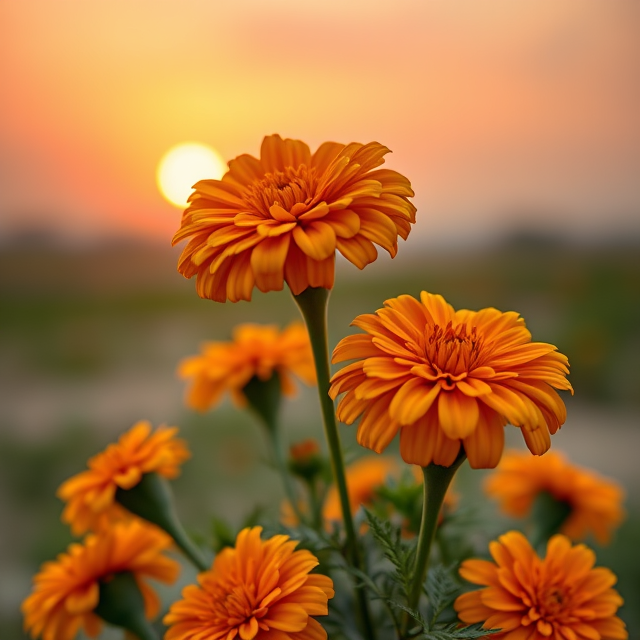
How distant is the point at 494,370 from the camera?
0.96 ft

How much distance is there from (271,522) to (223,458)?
102 cm

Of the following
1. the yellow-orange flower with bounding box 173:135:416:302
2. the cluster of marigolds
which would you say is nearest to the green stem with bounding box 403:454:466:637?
the cluster of marigolds

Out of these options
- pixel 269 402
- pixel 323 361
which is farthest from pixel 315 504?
pixel 323 361

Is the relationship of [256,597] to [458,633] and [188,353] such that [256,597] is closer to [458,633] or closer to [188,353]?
[458,633]

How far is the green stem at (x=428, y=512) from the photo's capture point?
1.00ft

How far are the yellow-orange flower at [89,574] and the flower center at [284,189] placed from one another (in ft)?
0.80

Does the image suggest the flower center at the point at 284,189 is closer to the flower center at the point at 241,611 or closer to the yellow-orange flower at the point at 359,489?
the flower center at the point at 241,611

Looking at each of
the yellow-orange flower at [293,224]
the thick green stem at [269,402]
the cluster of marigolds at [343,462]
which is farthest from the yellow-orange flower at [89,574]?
the yellow-orange flower at [293,224]

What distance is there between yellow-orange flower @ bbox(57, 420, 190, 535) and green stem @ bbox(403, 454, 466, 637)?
172 millimetres

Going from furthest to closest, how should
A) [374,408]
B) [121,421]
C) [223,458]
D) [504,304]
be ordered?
[504,304], [121,421], [223,458], [374,408]

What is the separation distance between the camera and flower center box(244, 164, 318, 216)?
314mm

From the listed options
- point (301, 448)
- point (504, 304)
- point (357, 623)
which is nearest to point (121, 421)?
point (504, 304)

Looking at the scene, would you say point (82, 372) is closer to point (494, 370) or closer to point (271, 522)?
point (271, 522)

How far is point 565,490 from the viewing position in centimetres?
50
